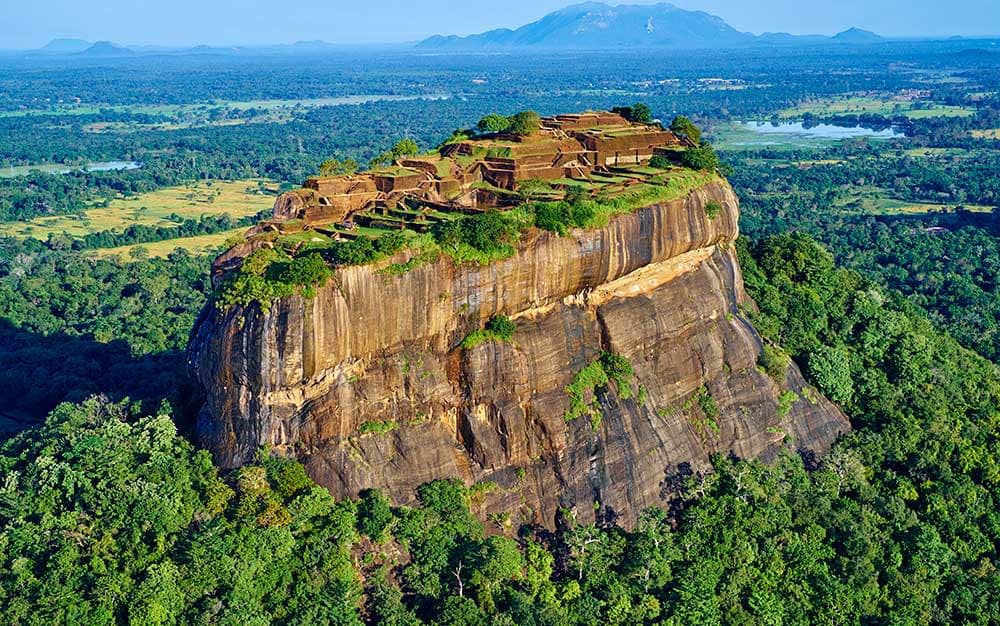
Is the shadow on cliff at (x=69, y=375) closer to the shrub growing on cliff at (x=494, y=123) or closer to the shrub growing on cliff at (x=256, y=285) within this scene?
the shrub growing on cliff at (x=256, y=285)

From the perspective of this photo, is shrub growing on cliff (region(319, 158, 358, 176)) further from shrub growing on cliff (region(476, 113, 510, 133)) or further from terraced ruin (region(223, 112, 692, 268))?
shrub growing on cliff (region(476, 113, 510, 133))

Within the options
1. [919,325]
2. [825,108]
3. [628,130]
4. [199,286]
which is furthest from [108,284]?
[825,108]

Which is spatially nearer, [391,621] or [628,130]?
[391,621]

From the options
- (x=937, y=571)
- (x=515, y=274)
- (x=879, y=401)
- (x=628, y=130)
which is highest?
(x=628, y=130)

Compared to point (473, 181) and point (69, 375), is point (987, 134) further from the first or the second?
point (69, 375)

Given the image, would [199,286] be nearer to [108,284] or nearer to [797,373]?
[108,284]

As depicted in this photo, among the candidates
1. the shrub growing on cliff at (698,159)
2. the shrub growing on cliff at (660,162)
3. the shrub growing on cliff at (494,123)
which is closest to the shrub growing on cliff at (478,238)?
the shrub growing on cliff at (660,162)

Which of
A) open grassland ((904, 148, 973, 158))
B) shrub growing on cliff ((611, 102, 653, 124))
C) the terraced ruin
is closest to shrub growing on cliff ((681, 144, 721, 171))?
the terraced ruin
